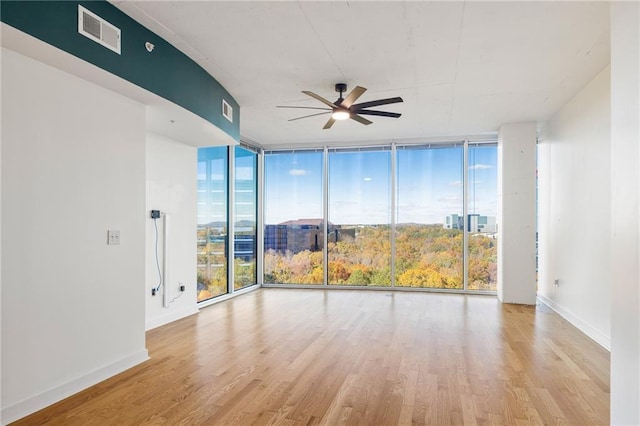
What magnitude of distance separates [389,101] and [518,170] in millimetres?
3321

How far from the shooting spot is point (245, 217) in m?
7.63

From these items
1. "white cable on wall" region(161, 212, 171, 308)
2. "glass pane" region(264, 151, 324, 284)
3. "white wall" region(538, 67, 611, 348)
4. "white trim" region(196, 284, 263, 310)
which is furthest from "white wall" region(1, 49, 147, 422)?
"white wall" region(538, 67, 611, 348)

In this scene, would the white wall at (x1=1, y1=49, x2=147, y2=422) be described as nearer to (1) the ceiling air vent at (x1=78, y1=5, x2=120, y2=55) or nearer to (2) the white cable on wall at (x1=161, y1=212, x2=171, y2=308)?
(1) the ceiling air vent at (x1=78, y1=5, x2=120, y2=55)

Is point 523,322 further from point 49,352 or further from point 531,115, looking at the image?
point 49,352

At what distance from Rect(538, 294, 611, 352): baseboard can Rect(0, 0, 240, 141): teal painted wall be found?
15.6 ft

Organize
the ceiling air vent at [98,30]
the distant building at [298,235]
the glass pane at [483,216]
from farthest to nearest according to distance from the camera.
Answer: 1. the distant building at [298,235]
2. the glass pane at [483,216]
3. the ceiling air vent at [98,30]

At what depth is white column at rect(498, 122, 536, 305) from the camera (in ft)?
20.6

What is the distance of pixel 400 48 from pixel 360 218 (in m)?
4.53

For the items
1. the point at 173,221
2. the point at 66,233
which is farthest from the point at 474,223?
the point at 66,233

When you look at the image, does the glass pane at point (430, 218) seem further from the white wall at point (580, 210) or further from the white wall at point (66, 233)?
the white wall at point (66, 233)

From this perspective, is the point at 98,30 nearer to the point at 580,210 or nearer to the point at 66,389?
the point at 66,389

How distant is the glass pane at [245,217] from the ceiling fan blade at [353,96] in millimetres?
3433

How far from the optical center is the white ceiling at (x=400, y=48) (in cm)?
304

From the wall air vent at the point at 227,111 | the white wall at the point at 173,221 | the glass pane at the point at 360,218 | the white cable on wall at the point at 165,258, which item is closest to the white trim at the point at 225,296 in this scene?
the white wall at the point at 173,221
